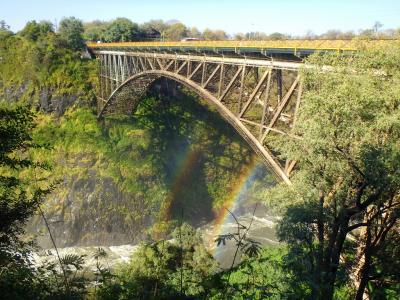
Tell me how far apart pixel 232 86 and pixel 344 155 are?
10.9 m

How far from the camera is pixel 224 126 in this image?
44.6 m

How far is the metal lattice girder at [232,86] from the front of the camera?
15820 millimetres

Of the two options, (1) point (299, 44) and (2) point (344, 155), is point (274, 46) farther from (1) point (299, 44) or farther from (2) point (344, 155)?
(2) point (344, 155)

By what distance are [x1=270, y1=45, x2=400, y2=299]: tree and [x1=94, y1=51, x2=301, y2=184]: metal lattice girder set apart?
220 centimetres

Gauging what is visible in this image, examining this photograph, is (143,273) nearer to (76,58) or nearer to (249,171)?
(249,171)

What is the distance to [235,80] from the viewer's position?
1931cm

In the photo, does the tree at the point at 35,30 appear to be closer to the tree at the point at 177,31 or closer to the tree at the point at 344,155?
the tree at the point at 177,31

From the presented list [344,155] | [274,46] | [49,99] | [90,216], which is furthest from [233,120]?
[49,99]

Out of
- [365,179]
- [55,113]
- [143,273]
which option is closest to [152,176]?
[55,113]

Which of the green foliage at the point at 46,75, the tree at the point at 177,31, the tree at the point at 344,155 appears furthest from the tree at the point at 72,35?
the tree at the point at 344,155

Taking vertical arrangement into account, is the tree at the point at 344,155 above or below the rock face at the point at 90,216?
above

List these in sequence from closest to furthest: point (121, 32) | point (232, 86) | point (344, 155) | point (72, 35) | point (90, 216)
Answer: point (344, 155), point (232, 86), point (90, 216), point (72, 35), point (121, 32)

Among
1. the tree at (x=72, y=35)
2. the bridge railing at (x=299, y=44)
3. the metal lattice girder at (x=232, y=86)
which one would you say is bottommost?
the metal lattice girder at (x=232, y=86)

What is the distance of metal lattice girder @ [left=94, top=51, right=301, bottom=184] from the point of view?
623 inches
